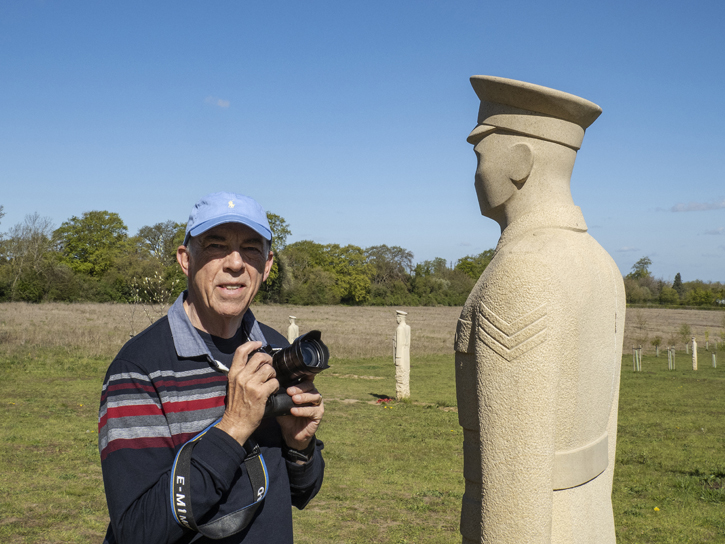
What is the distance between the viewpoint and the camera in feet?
6.87

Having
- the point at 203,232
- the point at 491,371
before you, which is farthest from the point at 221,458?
the point at 491,371

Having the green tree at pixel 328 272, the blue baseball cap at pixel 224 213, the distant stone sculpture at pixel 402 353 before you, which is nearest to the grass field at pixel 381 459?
the distant stone sculpture at pixel 402 353

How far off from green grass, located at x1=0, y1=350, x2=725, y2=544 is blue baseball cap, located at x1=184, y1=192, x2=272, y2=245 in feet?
16.1

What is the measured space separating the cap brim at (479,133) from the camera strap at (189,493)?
1795mm

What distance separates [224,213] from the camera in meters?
2.19

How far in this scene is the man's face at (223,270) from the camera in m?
2.22

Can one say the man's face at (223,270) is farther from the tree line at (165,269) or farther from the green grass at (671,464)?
the tree line at (165,269)

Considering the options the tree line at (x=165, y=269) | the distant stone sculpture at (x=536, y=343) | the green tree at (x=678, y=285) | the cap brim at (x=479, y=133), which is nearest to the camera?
the distant stone sculpture at (x=536, y=343)

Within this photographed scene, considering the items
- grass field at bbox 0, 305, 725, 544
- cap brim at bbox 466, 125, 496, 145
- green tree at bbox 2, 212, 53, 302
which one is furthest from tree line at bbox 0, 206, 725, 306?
cap brim at bbox 466, 125, 496, 145

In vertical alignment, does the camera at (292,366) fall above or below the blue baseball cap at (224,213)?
below

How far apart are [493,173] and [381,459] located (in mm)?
7428

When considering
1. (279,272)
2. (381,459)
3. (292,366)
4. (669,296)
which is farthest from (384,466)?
(669,296)

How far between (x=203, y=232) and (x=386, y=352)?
22848 mm

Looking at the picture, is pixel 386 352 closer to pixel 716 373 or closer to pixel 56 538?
pixel 716 373
